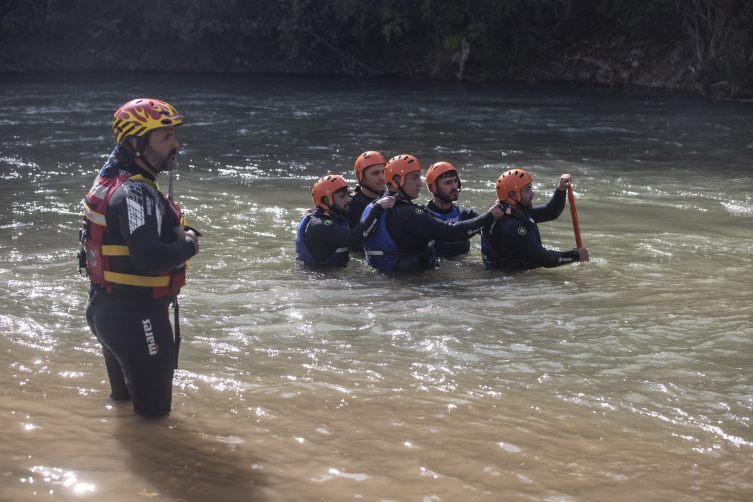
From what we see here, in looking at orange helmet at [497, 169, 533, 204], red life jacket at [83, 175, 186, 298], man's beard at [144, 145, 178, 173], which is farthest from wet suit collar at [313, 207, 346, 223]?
red life jacket at [83, 175, 186, 298]

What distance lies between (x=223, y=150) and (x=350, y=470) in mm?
13750

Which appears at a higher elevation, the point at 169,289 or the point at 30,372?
the point at 169,289

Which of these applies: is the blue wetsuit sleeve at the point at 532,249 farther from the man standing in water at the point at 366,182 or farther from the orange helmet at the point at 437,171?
the man standing in water at the point at 366,182

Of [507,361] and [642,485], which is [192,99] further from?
[642,485]

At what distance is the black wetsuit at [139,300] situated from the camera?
11.4ft

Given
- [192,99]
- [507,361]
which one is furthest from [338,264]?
[192,99]

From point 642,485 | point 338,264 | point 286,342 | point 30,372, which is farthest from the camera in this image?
point 338,264

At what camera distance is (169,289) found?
147 inches

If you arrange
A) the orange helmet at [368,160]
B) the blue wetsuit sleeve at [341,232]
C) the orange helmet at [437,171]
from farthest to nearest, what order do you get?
the orange helmet at [368,160], the orange helmet at [437,171], the blue wetsuit sleeve at [341,232]

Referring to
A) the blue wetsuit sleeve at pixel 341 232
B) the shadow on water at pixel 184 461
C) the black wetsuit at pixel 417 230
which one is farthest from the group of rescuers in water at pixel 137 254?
the black wetsuit at pixel 417 230

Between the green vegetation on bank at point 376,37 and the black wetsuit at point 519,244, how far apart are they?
960 inches

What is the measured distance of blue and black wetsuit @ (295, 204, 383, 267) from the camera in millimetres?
7234

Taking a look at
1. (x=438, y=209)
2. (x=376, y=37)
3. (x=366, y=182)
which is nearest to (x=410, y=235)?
(x=438, y=209)

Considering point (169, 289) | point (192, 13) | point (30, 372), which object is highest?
point (192, 13)
